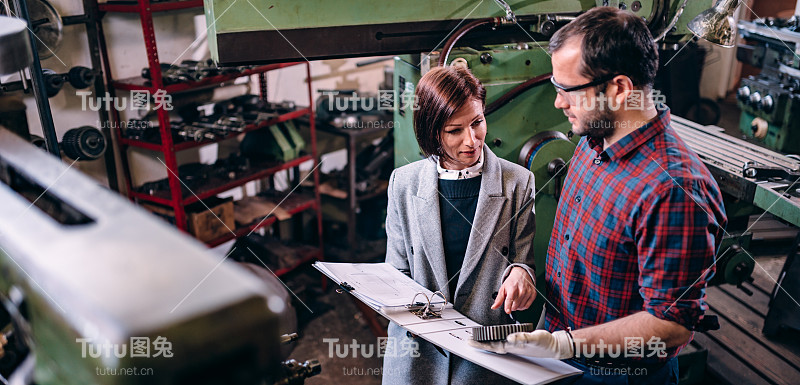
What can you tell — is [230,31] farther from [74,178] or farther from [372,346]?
[372,346]

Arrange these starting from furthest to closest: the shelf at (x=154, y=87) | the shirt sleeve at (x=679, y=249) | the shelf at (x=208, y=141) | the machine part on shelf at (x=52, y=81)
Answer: the shelf at (x=208, y=141) < the shelf at (x=154, y=87) < the machine part on shelf at (x=52, y=81) < the shirt sleeve at (x=679, y=249)

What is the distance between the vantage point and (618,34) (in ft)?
4.17

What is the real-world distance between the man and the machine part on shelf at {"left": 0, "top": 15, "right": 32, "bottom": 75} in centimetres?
99

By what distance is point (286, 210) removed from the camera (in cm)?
329

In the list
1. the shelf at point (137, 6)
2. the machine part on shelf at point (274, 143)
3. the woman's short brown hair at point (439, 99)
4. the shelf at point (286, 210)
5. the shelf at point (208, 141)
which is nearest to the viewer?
the woman's short brown hair at point (439, 99)

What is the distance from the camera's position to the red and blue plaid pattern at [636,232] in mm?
1195

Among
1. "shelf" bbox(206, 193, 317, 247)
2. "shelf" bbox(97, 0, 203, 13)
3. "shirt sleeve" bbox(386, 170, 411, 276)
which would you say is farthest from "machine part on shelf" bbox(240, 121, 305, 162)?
"shirt sleeve" bbox(386, 170, 411, 276)

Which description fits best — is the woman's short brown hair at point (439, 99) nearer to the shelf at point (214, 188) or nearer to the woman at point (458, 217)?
the woman at point (458, 217)

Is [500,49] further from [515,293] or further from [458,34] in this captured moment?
[515,293]

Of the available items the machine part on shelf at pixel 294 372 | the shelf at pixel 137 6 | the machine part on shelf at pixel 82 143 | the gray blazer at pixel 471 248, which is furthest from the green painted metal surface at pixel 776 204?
the machine part on shelf at pixel 82 143

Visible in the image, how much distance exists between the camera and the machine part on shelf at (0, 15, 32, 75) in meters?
0.73

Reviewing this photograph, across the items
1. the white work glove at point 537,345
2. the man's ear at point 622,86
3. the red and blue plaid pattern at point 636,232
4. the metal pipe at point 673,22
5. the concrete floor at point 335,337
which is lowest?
the concrete floor at point 335,337

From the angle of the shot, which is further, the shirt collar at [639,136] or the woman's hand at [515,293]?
the woman's hand at [515,293]

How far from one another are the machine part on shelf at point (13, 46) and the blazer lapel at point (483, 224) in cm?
111
